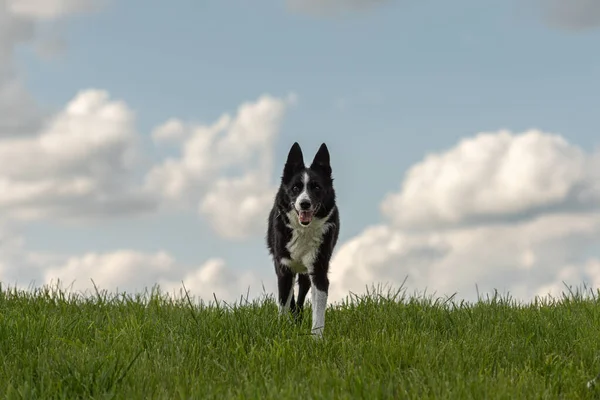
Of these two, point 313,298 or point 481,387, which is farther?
point 313,298

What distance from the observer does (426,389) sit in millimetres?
5238

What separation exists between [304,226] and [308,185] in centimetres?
46

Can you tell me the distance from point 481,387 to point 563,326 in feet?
9.99

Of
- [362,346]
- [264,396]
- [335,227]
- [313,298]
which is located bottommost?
[264,396]

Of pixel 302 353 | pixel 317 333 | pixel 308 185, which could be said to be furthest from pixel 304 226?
pixel 302 353

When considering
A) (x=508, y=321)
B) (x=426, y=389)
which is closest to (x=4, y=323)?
(x=426, y=389)

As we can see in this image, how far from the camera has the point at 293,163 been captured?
320 inches

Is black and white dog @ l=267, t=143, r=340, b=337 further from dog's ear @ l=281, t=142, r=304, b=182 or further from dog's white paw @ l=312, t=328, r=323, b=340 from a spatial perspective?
dog's white paw @ l=312, t=328, r=323, b=340

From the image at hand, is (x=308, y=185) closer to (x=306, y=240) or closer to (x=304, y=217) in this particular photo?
(x=304, y=217)

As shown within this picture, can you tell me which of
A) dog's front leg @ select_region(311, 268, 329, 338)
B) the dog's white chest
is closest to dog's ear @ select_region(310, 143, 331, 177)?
the dog's white chest

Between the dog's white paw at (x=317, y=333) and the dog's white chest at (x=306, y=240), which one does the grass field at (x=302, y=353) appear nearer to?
the dog's white paw at (x=317, y=333)

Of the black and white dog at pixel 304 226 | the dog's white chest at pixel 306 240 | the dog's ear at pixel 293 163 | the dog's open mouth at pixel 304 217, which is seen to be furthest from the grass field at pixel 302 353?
the dog's ear at pixel 293 163

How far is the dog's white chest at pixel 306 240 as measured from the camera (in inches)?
310

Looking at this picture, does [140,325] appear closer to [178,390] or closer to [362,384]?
[178,390]
